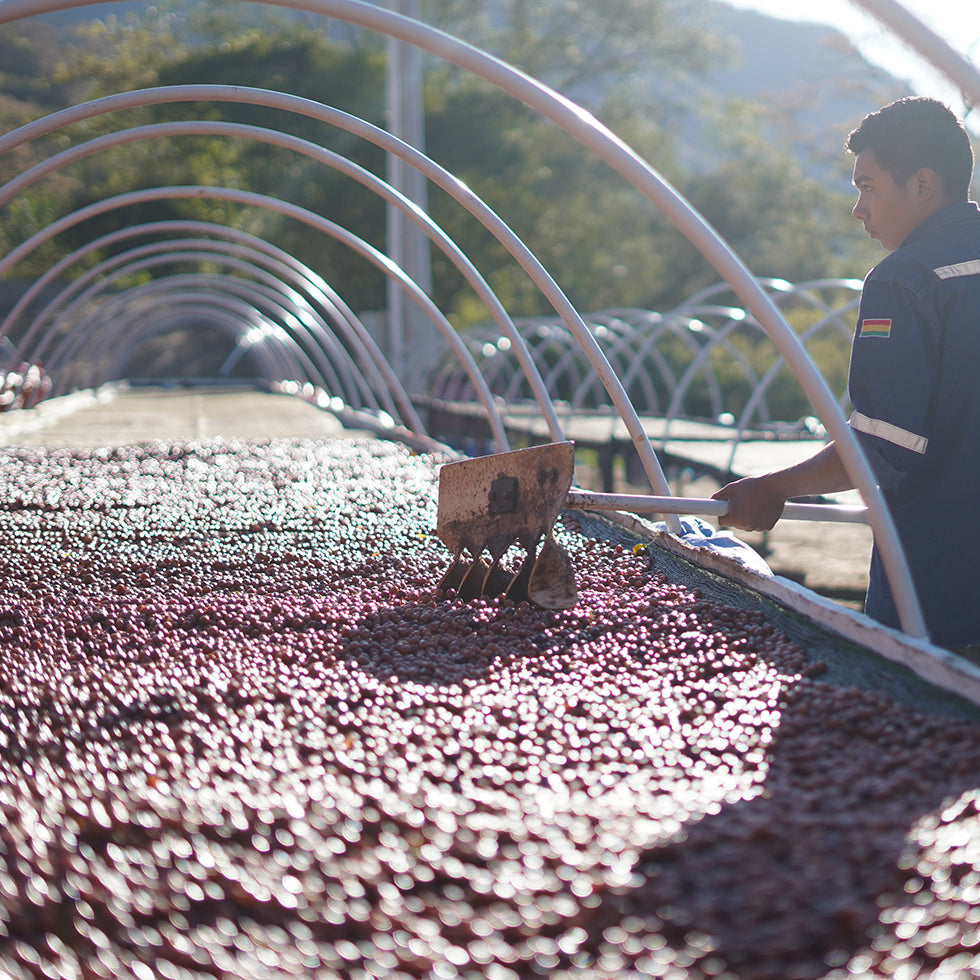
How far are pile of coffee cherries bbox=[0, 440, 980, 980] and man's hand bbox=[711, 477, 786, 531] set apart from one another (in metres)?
0.21

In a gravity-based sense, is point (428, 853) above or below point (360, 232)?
below

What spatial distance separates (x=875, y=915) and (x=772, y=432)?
8.86 meters

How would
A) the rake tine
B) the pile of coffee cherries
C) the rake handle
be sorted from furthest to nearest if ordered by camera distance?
the rake tine < the rake handle < the pile of coffee cherries

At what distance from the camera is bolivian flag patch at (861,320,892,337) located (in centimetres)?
198

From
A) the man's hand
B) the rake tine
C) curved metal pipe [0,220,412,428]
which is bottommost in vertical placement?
the rake tine

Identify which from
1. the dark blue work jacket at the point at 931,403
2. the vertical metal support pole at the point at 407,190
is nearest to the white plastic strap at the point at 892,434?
the dark blue work jacket at the point at 931,403

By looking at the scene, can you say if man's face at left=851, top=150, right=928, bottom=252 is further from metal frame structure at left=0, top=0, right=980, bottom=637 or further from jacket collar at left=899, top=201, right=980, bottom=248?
metal frame structure at left=0, top=0, right=980, bottom=637

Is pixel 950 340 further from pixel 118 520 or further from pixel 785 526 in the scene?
pixel 785 526

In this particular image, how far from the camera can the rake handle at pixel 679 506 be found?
6.35 feet

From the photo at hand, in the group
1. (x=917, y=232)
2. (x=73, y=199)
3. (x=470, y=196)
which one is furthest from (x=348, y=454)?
(x=73, y=199)

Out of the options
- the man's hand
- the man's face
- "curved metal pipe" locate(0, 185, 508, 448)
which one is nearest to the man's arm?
the man's hand

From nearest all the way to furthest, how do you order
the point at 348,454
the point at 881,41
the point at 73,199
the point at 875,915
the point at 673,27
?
the point at 875,915 → the point at 348,454 → the point at 881,41 → the point at 73,199 → the point at 673,27

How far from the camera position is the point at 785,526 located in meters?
9.31

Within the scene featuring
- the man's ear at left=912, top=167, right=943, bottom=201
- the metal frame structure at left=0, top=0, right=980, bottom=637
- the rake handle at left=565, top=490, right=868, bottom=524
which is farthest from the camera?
the man's ear at left=912, top=167, right=943, bottom=201
